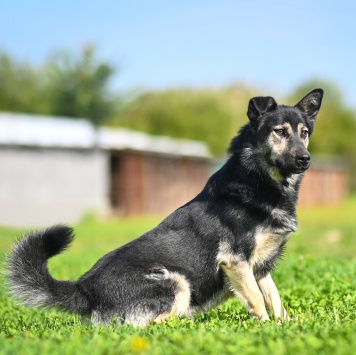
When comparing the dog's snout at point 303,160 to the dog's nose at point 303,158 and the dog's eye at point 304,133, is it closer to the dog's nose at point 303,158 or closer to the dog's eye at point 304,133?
the dog's nose at point 303,158

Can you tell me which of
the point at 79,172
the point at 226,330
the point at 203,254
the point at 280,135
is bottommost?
the point at 79,172

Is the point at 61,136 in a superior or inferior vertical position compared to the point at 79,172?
superior

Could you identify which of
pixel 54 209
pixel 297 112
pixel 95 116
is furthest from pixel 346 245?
pixel 95 116

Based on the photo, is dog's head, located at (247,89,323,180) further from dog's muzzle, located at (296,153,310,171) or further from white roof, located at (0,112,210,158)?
white roof, located at (0,112,210,158)

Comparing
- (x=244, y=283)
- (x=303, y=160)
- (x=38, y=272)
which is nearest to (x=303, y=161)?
(x=303, y=160)

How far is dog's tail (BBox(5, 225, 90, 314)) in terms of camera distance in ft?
21.1

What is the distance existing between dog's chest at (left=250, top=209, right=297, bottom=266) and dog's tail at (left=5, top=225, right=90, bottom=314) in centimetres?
185

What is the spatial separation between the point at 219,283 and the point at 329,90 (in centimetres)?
8833

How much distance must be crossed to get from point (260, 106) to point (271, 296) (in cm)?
205

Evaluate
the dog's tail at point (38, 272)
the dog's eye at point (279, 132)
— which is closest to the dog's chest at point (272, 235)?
the dog's eye at point (279, 132)

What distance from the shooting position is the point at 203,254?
6.58 metres

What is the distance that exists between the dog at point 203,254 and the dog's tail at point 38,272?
0.01m

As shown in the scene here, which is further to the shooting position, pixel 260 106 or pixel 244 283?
pixel 260 106

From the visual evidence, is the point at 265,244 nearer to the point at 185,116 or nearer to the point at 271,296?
the point at 271,296
